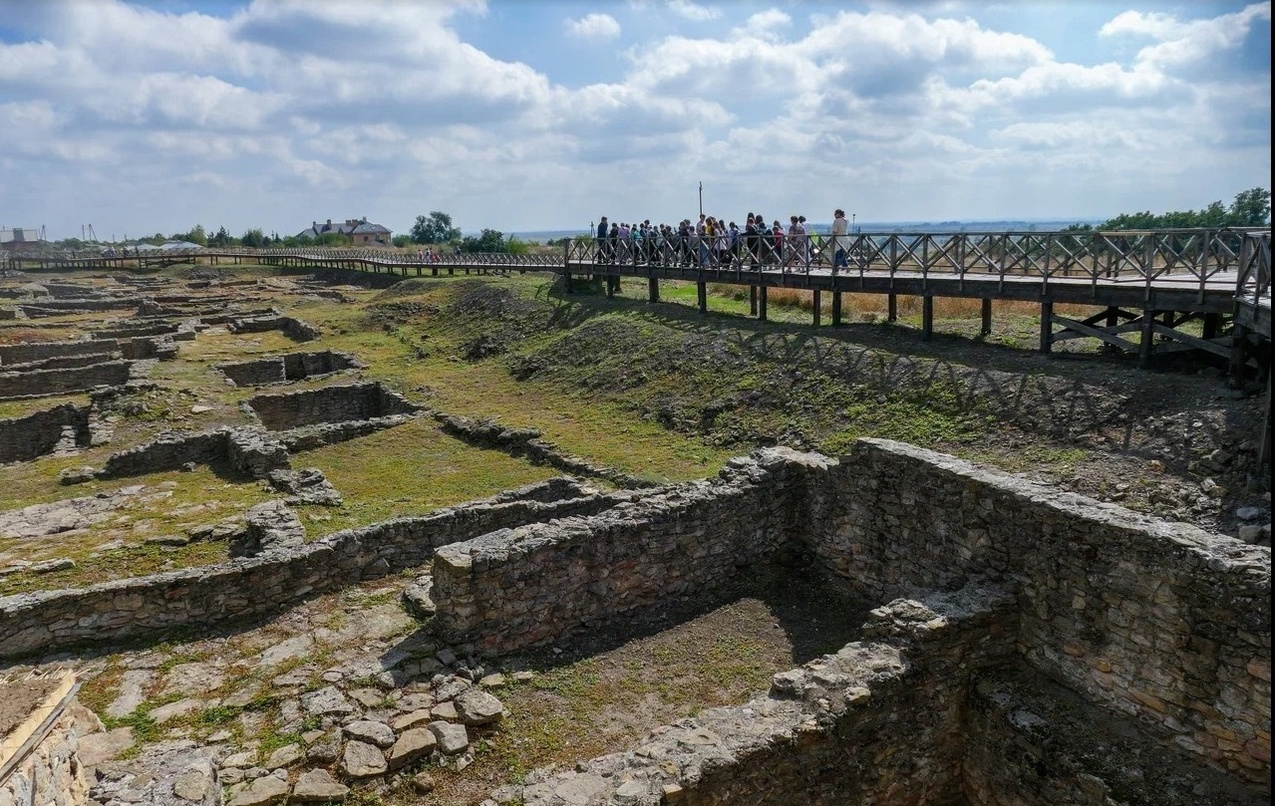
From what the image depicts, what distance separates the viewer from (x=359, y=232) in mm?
112625

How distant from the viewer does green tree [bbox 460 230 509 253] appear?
70375 millimetres

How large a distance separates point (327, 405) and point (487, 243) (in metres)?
53.3

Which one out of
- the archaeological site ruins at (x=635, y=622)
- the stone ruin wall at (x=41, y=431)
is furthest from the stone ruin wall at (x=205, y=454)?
the stone ruin wall at (x=41, y=431)

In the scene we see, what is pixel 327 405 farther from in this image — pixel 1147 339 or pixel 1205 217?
pixel 1205 217

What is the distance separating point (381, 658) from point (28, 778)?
329 centimetres

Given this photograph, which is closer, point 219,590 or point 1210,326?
point 219,590

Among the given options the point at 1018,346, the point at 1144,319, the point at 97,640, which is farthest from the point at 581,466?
the point at 1144,319

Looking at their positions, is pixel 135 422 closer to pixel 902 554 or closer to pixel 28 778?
pixel 28 778

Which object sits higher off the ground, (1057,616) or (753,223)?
(753,223)

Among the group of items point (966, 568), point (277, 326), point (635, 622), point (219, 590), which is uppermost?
point (277, 326)

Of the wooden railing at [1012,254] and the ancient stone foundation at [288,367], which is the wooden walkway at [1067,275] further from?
the ancient stone foundation at [288,367]

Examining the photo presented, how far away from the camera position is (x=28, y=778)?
17.2 feet

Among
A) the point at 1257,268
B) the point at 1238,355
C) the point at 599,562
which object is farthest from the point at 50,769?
the point at 1238,355

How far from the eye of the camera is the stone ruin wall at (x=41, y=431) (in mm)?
18969
